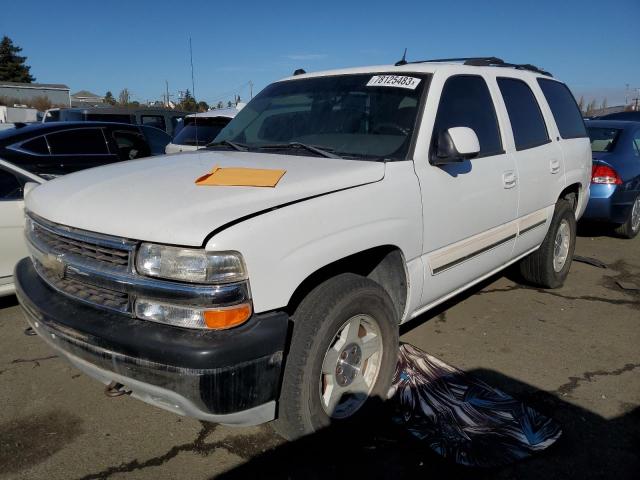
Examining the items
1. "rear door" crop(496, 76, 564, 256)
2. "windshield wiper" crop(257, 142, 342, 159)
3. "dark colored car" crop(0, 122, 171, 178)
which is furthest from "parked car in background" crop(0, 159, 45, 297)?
"rear door" crop(496, 76, 564, 256)

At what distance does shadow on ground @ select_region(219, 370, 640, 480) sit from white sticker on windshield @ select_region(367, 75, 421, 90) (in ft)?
6.60

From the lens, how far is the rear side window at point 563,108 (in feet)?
15.7

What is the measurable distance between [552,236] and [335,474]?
3289mm

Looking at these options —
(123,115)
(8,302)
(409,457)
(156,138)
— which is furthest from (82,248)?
(123,115)

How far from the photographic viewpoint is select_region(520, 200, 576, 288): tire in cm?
478

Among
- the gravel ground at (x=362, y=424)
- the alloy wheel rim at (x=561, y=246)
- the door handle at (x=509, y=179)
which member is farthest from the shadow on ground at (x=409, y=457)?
the alloy wheel rim at (x=561, y=246)

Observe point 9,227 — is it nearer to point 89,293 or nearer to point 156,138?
point 89,293

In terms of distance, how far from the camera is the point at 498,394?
310cm

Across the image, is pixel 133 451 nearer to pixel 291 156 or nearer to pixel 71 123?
pixel 291 156

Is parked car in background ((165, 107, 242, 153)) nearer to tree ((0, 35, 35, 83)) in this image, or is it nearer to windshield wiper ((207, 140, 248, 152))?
windshield wiper ((207, 140, 248, 152))

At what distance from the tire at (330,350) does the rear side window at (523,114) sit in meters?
2.06

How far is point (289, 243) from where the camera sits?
2191 mm

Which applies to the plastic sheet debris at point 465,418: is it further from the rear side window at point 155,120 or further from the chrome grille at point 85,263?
the rear side window at point 155,120

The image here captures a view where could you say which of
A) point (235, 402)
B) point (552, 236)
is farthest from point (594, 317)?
point (235, 402)
